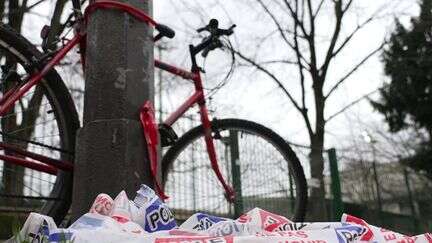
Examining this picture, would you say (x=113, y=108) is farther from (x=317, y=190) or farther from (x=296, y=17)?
(x=296, y=17)

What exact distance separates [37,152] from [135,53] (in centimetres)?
A: 81

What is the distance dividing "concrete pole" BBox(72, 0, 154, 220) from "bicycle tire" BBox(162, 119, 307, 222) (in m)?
1.02

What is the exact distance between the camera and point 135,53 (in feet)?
8.09

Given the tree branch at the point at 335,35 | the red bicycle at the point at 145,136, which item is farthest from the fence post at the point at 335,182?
the tree branch at the point at 335,35

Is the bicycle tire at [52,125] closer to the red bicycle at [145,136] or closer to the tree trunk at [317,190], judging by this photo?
the red bicycle at [145,136]

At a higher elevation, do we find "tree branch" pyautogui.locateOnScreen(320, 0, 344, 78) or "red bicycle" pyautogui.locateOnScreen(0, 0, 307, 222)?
"tree branch" pyautogui.locateOnScreen(320, 0, 344, 78)

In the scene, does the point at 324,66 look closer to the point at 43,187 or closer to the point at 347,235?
the point at 43,187

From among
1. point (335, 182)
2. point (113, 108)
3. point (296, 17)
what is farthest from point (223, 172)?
point (296, 17)

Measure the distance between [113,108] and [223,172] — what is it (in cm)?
180

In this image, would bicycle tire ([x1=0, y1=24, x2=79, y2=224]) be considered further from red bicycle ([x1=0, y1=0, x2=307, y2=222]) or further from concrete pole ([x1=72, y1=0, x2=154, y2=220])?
concrete pole ([x1=72, y1=0, x2=154, y2=220])

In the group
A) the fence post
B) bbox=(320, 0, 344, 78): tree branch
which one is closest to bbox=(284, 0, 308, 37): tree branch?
bbox=(320, 0, 344, 78): tree branch

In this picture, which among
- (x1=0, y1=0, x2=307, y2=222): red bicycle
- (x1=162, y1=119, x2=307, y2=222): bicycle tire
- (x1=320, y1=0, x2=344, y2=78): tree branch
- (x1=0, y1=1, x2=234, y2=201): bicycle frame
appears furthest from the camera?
(x1=320, y1=0, x2=344, y2=78): tree branch

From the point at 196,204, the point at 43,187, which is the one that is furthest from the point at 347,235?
the point at 196,204

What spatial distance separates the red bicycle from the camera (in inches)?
107
